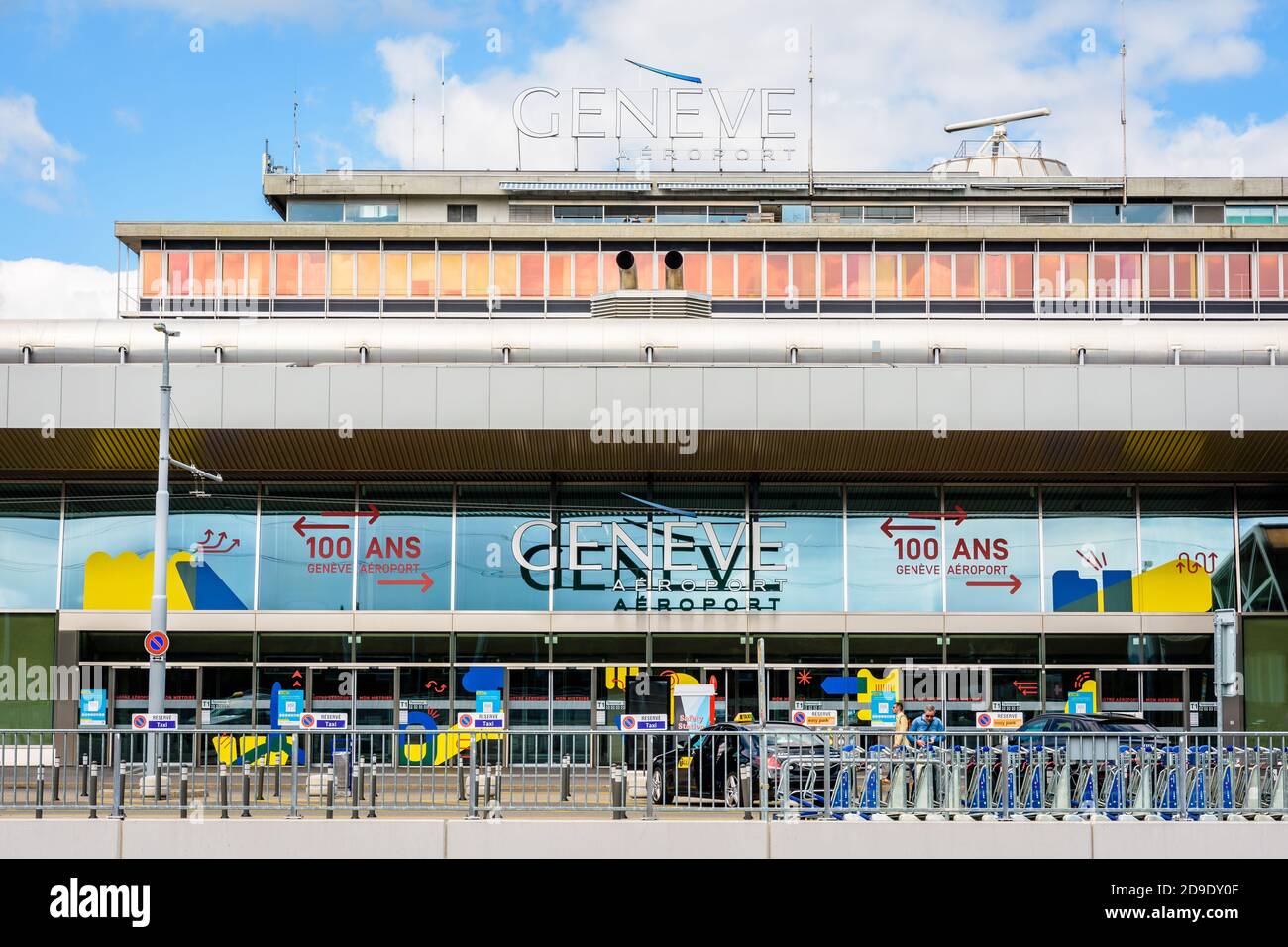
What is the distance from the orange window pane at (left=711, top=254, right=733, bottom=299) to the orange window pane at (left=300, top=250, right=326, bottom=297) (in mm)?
10762

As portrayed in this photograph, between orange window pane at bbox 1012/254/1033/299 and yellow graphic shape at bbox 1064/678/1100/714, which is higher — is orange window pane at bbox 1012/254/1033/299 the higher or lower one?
the higher one

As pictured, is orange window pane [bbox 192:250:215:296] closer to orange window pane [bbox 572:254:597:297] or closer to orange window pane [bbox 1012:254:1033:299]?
orange window pane [bbox 572:254:597:297]

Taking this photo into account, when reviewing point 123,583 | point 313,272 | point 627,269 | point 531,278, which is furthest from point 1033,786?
point 313,272

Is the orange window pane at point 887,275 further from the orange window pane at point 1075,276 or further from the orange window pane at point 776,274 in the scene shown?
the orange window pane at point 1075,276

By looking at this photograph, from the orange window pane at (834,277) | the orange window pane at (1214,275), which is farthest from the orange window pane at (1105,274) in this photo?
the orange window pane at (834,277)

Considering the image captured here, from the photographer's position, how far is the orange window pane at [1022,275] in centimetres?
3750

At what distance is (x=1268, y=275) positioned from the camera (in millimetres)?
38312

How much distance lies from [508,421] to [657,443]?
126 inches

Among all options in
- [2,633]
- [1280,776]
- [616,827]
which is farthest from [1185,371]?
[2,633]

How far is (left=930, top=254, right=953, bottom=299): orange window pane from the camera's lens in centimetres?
3741

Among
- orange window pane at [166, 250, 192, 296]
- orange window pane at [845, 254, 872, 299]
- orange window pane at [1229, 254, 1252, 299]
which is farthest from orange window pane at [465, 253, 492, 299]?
orange window pane at [1229, 254, 1252, 299]

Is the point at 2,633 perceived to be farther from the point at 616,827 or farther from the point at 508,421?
the point at 616,827

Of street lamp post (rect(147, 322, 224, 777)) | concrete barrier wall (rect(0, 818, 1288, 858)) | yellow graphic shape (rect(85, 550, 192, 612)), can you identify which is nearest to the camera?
concrete barrier wall (rect(0, 818, 1288, 858))

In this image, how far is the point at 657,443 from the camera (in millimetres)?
28984
